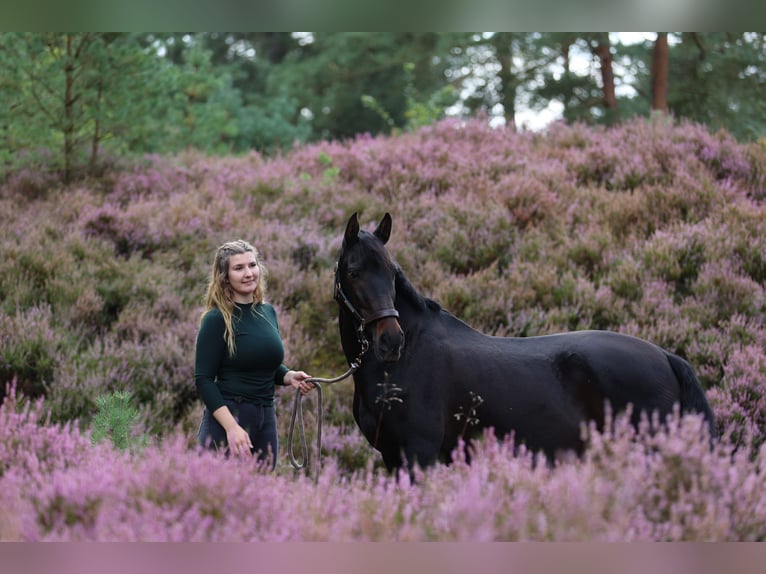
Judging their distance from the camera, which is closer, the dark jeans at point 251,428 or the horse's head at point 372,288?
the horse's head at point 372,288

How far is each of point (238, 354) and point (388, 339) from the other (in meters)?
0.87

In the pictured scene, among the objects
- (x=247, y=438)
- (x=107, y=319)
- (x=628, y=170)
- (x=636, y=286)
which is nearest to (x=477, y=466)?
(x=247, y=438)

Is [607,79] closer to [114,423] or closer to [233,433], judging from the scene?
[114,423]

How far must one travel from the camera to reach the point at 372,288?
3746 millimetres

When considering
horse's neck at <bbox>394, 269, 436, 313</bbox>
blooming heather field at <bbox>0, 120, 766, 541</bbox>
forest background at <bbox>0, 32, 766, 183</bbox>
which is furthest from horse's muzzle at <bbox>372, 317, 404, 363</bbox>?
forest background at <bbox>0, 32, 766, 183</bbox>

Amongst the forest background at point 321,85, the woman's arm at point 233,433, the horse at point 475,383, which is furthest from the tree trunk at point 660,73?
the woman's arm at point 233,433

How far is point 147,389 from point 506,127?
7292mm

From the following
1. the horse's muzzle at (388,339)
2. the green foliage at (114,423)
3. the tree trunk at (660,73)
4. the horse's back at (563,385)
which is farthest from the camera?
the tree trunk at (660,73)

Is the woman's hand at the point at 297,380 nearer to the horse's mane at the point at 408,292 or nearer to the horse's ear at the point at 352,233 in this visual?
the horse's mane at the point at 408,292

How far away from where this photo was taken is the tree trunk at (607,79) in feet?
47.4

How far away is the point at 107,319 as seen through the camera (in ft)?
23.3

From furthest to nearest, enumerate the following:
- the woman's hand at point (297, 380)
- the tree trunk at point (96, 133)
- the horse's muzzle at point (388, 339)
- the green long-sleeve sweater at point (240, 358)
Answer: the tree trunk at point (96, 133), the woman's hand at point (297, 380), the green long-sleeve sweater at point (240, 358), the horse's muzzle at point (388, 339)

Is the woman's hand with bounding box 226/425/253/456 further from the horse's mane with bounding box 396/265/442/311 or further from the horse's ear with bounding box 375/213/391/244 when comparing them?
the horse's ear with bounding box 375/213/391/244

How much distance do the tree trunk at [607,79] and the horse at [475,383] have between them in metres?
11.3
